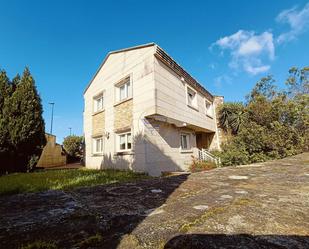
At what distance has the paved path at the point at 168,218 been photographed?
3.56ft

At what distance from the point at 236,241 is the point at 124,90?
11.4 meters

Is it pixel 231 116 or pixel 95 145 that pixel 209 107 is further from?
pixel 95 145

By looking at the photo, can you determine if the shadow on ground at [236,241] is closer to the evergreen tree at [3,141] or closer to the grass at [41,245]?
the grass at [41,245]

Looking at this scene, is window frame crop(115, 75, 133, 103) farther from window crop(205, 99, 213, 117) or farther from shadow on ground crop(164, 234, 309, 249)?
shadow on ground crop(164, 234, 309, 249)

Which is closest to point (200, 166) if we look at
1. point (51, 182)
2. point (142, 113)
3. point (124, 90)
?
point (142, 113)

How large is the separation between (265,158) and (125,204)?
1196 centimetres

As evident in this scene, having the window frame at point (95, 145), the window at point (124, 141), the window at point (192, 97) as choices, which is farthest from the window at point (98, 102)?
the window at point (192, 97)

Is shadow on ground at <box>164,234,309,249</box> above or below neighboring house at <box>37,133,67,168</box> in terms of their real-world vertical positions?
below

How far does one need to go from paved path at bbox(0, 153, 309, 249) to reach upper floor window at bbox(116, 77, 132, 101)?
9.34 meters

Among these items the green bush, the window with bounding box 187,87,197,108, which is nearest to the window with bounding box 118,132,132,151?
the window with bounding box 187,87,197,108

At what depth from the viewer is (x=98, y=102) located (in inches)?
562

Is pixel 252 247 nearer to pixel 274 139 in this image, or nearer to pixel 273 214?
pixel 273 214

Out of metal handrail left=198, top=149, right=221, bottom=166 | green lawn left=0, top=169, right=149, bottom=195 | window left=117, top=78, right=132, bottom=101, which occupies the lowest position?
green lawn left=0, top=169, right=149, bottom=195

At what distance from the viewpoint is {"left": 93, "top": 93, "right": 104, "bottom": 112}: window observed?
13.8m
